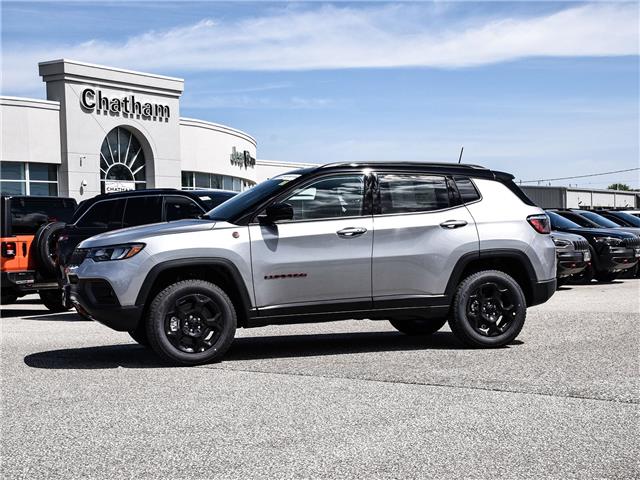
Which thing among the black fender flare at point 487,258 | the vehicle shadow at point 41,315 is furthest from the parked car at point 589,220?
the black fender flare at point 487,258

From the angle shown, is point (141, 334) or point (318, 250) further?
point (141, 334)

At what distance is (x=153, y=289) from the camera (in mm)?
8133

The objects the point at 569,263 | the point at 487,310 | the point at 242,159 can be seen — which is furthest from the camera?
the point at 242,159

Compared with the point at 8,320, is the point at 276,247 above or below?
above

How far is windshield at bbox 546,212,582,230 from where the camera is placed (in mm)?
20056

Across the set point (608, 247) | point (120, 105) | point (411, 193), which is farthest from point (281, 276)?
point (120, 105)

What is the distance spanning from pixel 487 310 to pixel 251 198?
8.61 ft

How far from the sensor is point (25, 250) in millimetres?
13578

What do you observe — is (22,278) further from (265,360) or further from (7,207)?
(265,360)

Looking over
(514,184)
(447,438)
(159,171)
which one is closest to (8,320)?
(514,184)

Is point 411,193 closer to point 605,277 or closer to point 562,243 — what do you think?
point 562,243

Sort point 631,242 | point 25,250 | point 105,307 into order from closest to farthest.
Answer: point 105,307
point 25,250
point 631,242

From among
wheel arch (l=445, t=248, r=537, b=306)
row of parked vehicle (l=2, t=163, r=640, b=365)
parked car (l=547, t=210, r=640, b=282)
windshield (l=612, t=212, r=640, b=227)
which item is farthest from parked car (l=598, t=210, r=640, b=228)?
row of parked vehicle (l=2, t=163, r=640, b=365)

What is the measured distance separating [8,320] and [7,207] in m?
1.92
